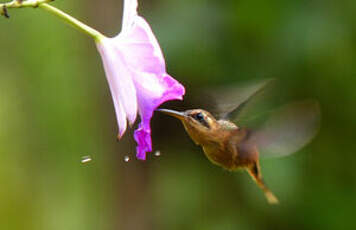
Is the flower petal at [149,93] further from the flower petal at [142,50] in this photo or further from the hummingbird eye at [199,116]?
the hummingbird eye at [199,116]

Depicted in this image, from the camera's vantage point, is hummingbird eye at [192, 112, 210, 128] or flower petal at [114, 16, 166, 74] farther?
hummingbird eye at [192, 112, 210, 128]

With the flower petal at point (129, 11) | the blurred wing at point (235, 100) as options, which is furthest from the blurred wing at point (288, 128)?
the flower petal at point (129, 11)

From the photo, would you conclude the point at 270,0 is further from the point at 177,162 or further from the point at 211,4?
the point at 177,162

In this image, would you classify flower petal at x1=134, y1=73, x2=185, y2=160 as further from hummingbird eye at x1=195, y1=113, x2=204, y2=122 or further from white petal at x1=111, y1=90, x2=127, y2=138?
hummingbird eye at x1=195, y1=113, x2=204, y2=122

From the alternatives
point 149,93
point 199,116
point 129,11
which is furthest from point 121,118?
point 199,116

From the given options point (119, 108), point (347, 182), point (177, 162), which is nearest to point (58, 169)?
point (177, 162)

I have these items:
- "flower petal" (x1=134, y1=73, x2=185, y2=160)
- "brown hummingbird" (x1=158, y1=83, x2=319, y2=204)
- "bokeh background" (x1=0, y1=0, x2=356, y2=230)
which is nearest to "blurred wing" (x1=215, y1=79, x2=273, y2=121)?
"brown hummingbird" (x1=158, y1=83, x2=319, y2=204)

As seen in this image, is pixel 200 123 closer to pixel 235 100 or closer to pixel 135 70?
pixel 235 100
